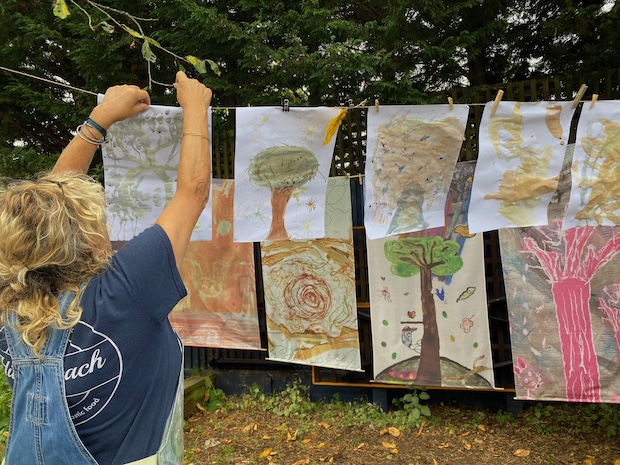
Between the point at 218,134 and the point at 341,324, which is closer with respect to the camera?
the point at 341,324

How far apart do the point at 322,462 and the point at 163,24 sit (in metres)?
4.26

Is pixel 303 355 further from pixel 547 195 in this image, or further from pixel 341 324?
pixel 547 195

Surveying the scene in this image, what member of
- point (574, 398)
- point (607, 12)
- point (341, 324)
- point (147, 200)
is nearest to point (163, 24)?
point (147, 200)

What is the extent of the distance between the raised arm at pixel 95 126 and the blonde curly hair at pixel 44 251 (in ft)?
1.92

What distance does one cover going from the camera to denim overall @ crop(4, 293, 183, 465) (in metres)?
1.02

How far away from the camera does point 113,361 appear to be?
1.04 meters

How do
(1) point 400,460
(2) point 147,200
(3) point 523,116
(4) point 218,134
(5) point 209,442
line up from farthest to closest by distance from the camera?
(4) point 218,134 → (5) point 209,442 → (1) point 400,460 → (2) point 147,200 → (3) point 523,116

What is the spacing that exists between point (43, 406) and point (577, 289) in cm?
304

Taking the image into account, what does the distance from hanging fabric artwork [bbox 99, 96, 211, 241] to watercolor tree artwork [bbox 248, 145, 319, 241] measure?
0.39 metres

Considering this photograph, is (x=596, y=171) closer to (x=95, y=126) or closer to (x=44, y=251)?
(x=95, y=126)

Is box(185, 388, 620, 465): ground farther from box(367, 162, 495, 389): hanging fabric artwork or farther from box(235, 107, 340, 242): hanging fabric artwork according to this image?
box(235, 107, 340, 242): hanging fabric artwork

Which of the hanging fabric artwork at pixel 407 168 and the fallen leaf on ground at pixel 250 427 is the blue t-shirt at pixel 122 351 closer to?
the hanging fabric artwork at pixel 407 168

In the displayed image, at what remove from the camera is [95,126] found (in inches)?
66.1

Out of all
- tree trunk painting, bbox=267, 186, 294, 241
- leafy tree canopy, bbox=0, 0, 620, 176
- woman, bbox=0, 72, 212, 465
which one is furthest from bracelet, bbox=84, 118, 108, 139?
leafy tree canopy, bbox=0, 0, 620, 176
